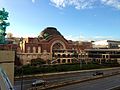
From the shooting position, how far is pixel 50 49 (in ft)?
368

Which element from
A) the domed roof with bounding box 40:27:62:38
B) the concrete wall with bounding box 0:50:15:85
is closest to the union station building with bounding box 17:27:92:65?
the domed roof with bounding box 40:27:62:38

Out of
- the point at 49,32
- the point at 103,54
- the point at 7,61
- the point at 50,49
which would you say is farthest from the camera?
the point at 103,54

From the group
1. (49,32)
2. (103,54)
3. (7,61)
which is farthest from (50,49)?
(7,61)

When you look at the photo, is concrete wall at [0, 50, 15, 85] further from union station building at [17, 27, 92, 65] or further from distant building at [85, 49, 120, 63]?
distant building at [85, 49, 120, 63]

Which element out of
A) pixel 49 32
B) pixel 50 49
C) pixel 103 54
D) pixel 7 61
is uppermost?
pixel 49 32

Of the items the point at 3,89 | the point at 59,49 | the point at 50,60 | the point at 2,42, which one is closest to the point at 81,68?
the point at 50,60

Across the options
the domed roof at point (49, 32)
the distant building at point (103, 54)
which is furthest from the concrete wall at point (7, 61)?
the distant building at point (103, 54)

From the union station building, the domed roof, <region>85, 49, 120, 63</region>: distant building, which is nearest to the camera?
the union station building

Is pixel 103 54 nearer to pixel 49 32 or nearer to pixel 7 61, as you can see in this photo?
pixel 49 32

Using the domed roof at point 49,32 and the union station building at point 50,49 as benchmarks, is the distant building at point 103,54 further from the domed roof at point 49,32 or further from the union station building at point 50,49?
the domed roof at point 49,32

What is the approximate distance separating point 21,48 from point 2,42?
93258 millimetres

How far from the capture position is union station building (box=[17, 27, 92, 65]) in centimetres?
10531

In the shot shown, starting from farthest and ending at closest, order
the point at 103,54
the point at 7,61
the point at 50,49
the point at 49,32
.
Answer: the point at 103,54
the point at 49,32
the point at 50,49
the point at 7,61

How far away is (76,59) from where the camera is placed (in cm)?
11225
